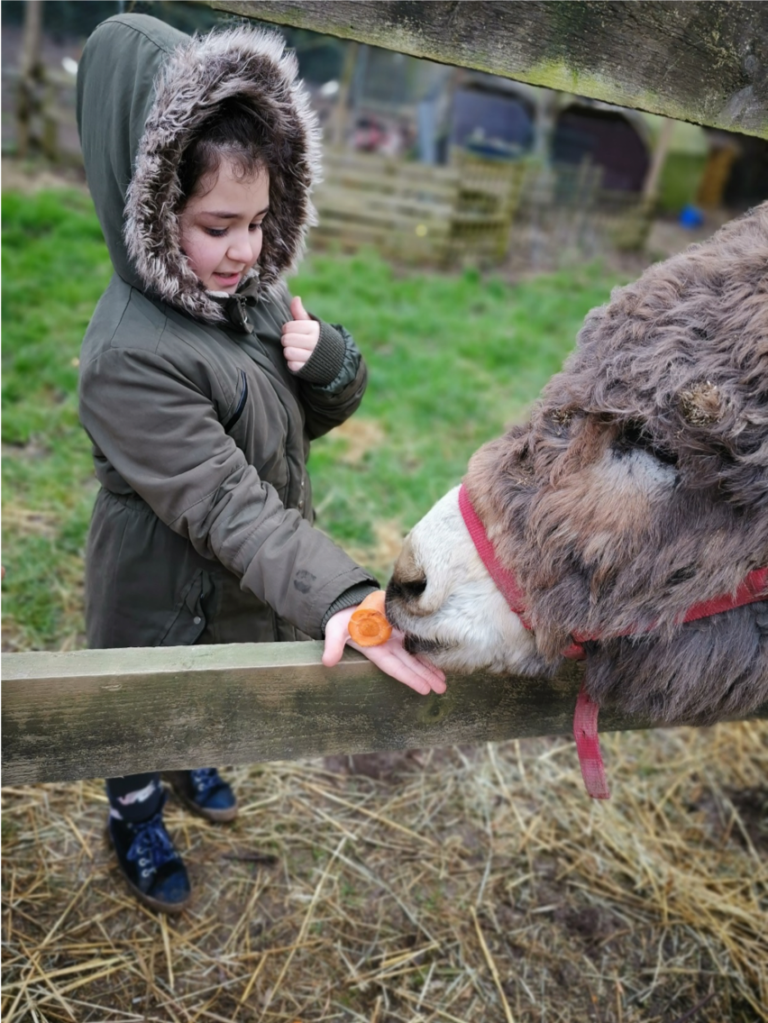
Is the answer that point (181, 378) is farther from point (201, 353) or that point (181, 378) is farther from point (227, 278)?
point (227, 278)

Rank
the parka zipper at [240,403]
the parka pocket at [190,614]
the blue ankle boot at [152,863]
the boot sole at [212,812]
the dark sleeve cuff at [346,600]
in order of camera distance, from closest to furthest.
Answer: the dark sleeve cuff at [346,600]
the parka zipper at [240,403]
the parka pocket at [190,614]
the blue ankle boot at [152,863]
the boot sole at [212,812]

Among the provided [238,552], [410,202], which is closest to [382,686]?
[238,552]

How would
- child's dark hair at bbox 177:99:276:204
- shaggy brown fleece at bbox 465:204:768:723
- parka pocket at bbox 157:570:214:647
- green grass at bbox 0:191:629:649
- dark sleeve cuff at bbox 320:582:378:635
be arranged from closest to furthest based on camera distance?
shaggy brown fleece at bbox 465:204:768:723 < dark sleeve cuff at bbox 320:582:378:635 < child's dark hair at bbox 177:99:276:204 < parka pocket at bbox 157:570:214:647 < green grass at bbox 0:191:629:649

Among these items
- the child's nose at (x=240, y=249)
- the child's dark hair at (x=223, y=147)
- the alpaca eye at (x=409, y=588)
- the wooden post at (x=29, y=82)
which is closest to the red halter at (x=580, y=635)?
the alpaca eye at (x=409, y=588)

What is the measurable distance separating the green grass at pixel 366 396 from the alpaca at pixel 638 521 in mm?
2078

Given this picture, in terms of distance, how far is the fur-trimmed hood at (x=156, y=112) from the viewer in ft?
5.49

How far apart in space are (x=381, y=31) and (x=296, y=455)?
3.36ft

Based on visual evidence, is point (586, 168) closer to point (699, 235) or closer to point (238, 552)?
point (699, 235)

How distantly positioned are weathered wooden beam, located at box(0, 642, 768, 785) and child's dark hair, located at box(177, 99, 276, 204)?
3.41ft

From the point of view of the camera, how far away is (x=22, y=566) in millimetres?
3336

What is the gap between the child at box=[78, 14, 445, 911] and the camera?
1.68 metres

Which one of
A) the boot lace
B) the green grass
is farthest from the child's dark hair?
the boot lace

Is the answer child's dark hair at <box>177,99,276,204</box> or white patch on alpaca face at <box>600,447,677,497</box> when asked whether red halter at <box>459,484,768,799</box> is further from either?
child's dark hair at <box>177,99,276,204</box>

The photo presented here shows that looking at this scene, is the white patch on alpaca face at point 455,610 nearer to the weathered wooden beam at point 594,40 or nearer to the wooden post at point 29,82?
the weathered wooden beam at point 594,40
